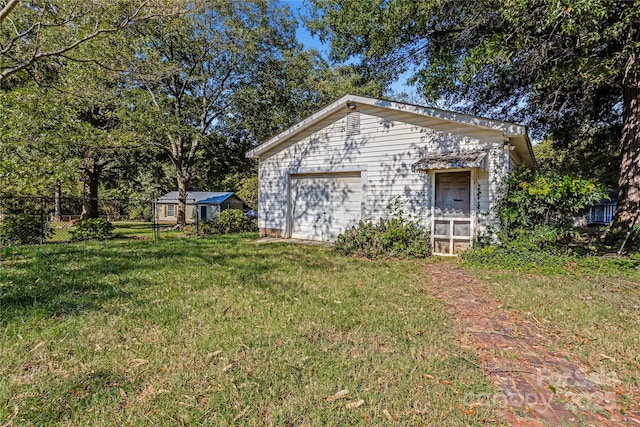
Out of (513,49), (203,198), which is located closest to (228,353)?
(513,49)

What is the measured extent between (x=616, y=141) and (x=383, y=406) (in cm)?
1602

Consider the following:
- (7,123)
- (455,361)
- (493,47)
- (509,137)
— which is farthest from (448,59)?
(7,123)

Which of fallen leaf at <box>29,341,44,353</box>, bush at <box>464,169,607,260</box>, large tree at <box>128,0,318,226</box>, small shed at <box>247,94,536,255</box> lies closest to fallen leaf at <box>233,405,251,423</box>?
fallen leaf at <box>29,341,44,353</box>

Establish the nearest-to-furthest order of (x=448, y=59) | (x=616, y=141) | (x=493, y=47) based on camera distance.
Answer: (x=493, y=47)
(x=448, y=59)
(x=616, y=141)

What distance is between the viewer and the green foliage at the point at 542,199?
5.73m

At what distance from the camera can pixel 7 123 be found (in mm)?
7734

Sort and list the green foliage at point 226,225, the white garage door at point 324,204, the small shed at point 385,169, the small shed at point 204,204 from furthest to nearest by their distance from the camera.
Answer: the small shed at point 204,204
the green foliage at point 226,225
the white garage door at point 324,204
the small shed at point 385,169

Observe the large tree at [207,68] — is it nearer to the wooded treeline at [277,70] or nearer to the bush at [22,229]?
the wooded treeline at [277,70]

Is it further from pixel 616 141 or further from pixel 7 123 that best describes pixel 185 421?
pixel 616 141

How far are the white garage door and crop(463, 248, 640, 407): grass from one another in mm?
3545

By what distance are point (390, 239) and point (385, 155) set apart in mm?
2307

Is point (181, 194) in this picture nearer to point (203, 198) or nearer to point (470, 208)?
point (203, 198)

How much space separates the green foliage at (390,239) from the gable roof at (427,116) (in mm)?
2198

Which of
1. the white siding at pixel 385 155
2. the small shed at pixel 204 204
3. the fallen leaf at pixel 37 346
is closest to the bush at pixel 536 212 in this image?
the white siding at pixel 385 155
